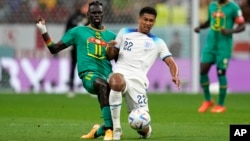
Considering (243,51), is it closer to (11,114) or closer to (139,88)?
(11,114)

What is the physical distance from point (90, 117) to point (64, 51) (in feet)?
30.7

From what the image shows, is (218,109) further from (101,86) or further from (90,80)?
(101,86)

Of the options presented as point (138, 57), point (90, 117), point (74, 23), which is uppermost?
point (138, 57)

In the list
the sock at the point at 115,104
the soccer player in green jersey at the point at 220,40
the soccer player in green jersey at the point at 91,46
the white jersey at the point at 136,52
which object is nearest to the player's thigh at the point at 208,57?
the soccer player in green jersey at the point at 220,40

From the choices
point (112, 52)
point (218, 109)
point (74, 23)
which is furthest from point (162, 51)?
point (74, 23)

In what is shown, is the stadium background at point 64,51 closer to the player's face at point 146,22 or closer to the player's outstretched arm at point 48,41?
the player's outstretched arm at point 48,41

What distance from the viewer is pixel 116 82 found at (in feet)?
37.6

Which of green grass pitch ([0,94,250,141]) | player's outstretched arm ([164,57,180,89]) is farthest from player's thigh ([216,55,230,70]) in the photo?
player's outstretched arm ([164,57,180,89])

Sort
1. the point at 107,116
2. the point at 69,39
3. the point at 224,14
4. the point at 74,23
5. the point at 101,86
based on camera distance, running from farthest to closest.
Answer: the point at 74,23 → the point at 224,14 → the point at 69,39 → the point at 101,86 → the point at 107,116

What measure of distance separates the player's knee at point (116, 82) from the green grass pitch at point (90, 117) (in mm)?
807

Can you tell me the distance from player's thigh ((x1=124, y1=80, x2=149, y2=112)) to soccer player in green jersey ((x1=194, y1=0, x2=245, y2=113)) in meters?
6.33

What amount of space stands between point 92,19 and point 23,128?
216 centimetres

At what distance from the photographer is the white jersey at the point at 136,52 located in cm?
1209

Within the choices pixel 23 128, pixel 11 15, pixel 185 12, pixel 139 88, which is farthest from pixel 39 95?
pixel 139 88
